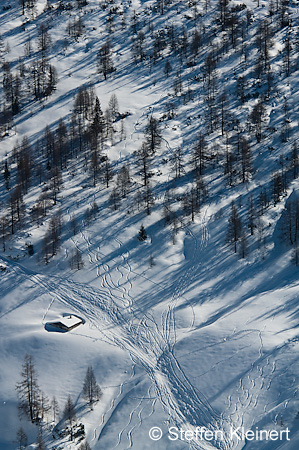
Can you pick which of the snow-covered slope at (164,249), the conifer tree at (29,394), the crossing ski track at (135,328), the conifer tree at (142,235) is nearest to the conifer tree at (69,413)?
the snow-covered slope at (164,249)

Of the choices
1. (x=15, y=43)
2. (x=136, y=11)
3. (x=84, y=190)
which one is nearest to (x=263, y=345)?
(x=84, y=190)

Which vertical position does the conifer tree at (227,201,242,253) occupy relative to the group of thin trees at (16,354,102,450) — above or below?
above

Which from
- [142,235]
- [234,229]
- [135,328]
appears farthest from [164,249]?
[135,328]

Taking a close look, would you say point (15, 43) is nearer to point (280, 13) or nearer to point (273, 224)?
point (280, 13)

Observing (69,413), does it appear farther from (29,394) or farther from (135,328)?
(135,328)

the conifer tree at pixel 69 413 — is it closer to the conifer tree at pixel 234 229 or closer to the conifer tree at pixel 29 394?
the conifer tree at pixel 29 394

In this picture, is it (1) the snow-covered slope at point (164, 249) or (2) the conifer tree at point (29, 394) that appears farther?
(2) the conifer tree at point (29, 394)

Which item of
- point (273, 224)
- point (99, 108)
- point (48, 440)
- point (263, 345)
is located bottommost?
point (48, 440)

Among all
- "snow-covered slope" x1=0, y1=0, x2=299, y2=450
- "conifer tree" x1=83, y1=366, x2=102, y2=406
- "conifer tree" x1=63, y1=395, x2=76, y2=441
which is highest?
"snow-covered slope" x1=0, y1=0, x2=299, y2=450

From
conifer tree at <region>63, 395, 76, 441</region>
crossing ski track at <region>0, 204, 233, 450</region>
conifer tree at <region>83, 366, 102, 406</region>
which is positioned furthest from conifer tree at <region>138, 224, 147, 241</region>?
conifer tree at <region>63, 395, 76, 441</region>

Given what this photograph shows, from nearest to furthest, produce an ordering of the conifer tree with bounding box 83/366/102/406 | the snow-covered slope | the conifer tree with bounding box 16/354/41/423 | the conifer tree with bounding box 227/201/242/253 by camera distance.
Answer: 1. the snow-covered slope
2. the conifer tree with bounding box 16/354/41/423
3. the conifer tree with bounding box 83/366/102/406
4. the conifer tree with bounding box 227/201/242/253

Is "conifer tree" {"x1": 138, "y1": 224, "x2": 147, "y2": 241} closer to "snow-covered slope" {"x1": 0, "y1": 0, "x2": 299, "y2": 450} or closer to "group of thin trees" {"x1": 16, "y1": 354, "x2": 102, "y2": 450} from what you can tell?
"snow-covered slope" {"x1": 0, "y1": 0, "x2": 299, "y2": 450}
